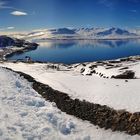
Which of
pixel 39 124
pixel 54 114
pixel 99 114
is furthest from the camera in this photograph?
pixel 54 114

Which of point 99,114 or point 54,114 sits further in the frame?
point 54,114

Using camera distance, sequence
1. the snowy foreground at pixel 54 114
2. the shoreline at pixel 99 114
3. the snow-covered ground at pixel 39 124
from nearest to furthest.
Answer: the snow-covered ground at pixel 39 124 → the snowy foreground at pixel 54 114 → the shoreline at pixel 99 114

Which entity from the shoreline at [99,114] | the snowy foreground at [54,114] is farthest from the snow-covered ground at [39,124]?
the shoreline at [99,114]

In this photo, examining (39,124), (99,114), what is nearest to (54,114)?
(39,124)

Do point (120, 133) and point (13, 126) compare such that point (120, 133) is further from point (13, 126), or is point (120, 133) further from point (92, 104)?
point (13, 126)

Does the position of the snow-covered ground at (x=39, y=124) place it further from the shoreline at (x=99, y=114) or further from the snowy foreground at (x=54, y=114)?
the shoreline at (x=99, y=114)

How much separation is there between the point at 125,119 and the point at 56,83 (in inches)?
640

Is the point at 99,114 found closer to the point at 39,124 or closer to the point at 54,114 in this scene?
the point at 54,114

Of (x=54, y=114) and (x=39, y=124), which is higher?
(x=39, y=124)

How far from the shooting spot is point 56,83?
3581 cm

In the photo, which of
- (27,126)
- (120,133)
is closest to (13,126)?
(27,126)

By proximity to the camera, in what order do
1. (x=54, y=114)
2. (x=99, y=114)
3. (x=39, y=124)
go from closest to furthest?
(x=39, y=124) < (x=99, y=114) < (x=54, y=114)

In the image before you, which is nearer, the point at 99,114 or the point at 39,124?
the point at 39,124

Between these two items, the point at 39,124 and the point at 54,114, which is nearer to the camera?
the point at 39,124
